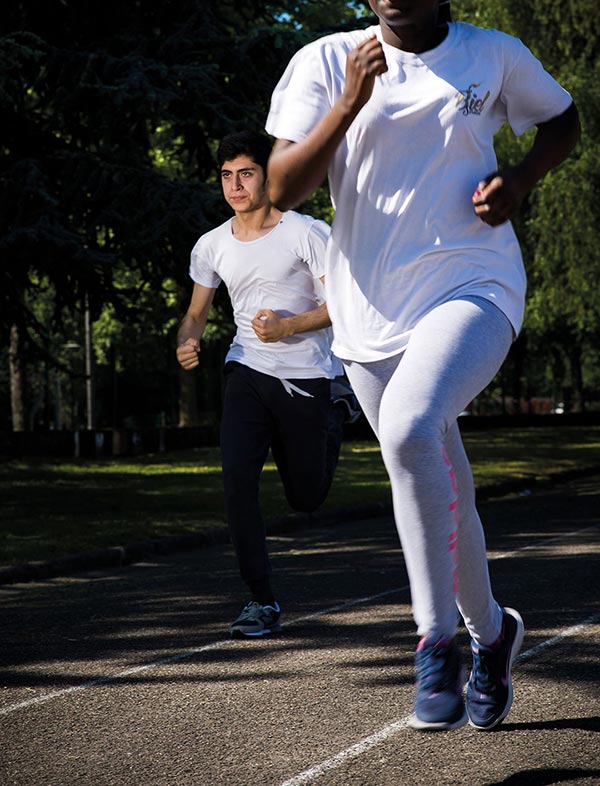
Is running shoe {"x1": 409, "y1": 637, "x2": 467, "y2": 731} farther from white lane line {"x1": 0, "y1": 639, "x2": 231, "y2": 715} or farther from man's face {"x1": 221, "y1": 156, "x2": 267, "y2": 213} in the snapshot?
man's face {"x1": 221, "y1": 156, "x2": 267, "y2": 213}

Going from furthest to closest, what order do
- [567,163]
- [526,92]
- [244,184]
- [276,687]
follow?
[567,163] < [244,184] < [276,687] < [526,92]

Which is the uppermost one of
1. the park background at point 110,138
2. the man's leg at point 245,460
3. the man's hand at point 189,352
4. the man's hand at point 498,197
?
the park background at point 110,138

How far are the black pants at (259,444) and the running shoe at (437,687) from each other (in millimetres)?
2781

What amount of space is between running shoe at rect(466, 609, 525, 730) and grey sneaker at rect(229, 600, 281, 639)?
2.34 meters

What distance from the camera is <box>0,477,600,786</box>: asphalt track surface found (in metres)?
3.75

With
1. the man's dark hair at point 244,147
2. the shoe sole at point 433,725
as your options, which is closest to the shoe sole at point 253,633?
the man's dark hair at point 244,147

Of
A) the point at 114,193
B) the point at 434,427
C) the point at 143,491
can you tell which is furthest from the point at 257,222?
the point at 143,491

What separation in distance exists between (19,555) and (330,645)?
4.92 meters

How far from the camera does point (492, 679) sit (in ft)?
12.5

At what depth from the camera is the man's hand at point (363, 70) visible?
10.4 ft

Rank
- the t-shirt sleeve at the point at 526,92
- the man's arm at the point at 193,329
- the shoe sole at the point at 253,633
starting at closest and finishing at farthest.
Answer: the t-shirt sleeve at the point at 526,92, the man's arm at the point at 193,329, the shoe sole at the point at 253,633

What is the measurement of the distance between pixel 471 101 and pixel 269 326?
2574 mm

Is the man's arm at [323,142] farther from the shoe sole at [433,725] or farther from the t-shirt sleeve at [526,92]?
the shoe sole at [433,725]

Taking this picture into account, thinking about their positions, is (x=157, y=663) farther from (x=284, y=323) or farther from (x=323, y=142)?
(x=323, y=142)
